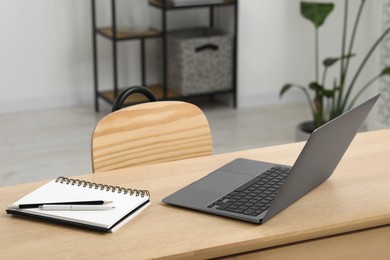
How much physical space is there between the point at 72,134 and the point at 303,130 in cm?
123

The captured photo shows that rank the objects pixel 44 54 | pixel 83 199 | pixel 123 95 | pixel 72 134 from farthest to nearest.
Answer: pixel 44 54 → pixel 72 134 → pixel 123 95 → pixel 83 199

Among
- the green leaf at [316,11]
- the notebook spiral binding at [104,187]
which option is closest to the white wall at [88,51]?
the green leaf at [316,11]

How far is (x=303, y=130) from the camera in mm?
4293

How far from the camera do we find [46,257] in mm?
1412

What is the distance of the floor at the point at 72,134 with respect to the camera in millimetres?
3896

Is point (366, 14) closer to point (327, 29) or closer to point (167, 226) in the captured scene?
point (327, 29)

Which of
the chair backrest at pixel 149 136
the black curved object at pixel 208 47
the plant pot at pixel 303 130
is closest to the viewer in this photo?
the chair backrest at pixel 149 136

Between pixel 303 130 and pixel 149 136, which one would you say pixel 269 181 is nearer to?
pixel 149 136

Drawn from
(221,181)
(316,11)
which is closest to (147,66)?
(316,11)

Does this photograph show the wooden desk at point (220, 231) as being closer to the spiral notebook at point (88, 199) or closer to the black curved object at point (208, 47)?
the spiral notebook at point (88, 199)

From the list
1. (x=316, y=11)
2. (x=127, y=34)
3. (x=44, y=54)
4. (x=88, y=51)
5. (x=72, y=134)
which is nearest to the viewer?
(x=316, y=11)

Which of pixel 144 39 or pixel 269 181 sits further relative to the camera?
pixel 144 39

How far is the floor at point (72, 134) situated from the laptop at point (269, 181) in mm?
2072

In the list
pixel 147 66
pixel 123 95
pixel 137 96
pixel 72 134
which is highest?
pixel 123 95
